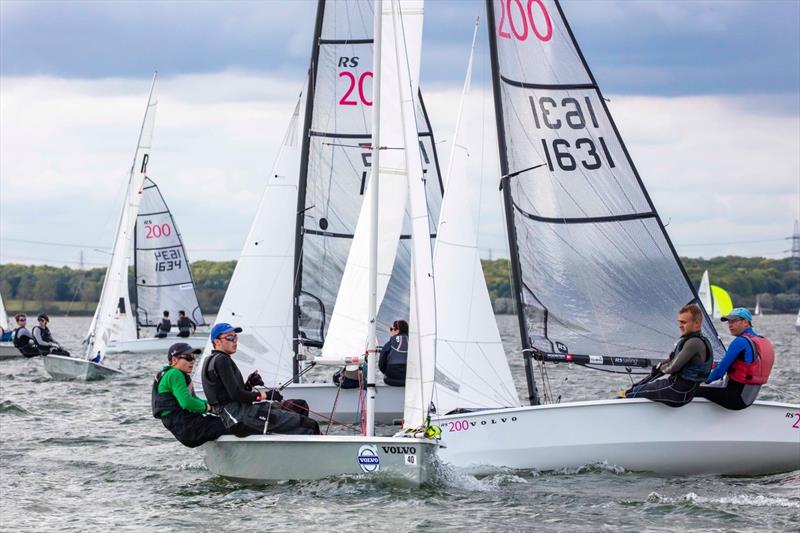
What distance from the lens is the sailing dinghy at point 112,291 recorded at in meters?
26.7

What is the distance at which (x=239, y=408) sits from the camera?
11.7 m

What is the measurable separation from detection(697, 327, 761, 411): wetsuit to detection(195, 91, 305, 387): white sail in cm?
669

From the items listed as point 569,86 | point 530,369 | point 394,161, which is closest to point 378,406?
point 530,369

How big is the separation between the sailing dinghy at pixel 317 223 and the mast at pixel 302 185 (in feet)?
0.05

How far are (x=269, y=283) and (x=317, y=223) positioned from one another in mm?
1307

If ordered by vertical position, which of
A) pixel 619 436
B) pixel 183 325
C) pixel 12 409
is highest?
pixel 183 325

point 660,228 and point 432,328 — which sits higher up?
point 660,228

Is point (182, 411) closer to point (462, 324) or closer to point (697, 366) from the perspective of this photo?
point (462, 324)

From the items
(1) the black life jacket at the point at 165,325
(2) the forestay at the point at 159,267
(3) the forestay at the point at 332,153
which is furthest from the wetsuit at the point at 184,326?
(3) the forestay at the point at 332,153

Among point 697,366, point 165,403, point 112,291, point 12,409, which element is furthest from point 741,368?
point 112,291

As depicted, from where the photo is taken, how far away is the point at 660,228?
558 inches

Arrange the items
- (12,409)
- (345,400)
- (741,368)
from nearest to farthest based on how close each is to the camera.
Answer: (741,368) < (345,400) < (12,409)

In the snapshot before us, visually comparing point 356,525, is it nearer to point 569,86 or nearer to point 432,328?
point 432,328

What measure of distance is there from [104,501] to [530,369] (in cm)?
467
